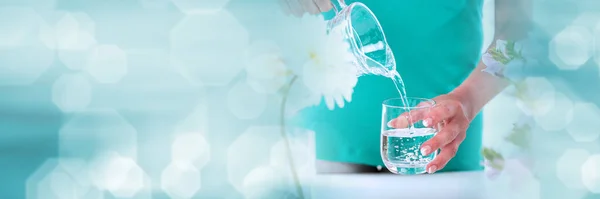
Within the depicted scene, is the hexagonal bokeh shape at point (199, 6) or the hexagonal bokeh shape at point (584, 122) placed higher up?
the hexagonal bokeh shape at point (199, 6)

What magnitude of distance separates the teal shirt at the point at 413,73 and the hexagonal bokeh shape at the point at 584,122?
20cm

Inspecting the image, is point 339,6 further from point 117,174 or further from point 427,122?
point 117,174

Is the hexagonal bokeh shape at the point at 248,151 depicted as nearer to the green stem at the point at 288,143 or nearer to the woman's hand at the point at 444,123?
the green stem at the point at 288,143

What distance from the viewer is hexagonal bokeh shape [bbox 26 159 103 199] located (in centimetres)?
101

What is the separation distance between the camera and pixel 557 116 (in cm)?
104

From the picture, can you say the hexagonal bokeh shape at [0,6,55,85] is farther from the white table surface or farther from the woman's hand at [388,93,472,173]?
the woman's hand at [388,93,472,173]

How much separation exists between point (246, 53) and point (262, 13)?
76mm

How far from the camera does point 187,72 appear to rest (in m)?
1.01

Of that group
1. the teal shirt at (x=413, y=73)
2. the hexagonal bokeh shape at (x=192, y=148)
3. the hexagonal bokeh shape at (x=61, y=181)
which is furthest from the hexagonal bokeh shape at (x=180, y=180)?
the teal shirt at (x=413, y=73)

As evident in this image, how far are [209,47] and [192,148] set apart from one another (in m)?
0.18

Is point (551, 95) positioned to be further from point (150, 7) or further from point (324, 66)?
point (150, 7)

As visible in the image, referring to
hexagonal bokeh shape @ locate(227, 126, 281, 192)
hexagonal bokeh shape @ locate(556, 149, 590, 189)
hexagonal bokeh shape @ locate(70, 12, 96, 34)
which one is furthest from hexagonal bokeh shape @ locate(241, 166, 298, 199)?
hexagonal bokeh shape @ locate(556, 149, 590, 189)

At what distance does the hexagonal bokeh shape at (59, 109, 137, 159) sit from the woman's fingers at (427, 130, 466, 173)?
519 mm

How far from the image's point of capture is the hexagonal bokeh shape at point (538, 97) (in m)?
1.02
